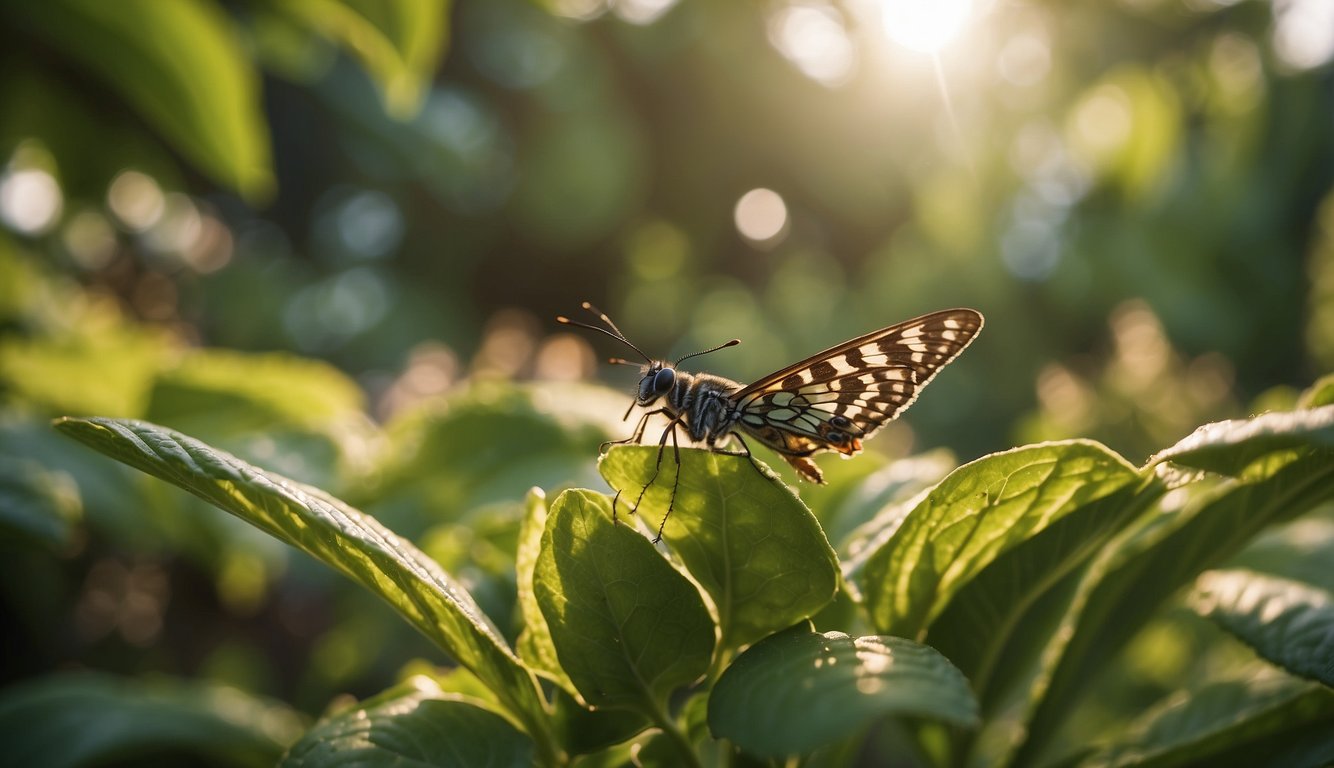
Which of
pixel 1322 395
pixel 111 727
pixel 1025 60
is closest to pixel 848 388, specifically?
pixel 1322 395

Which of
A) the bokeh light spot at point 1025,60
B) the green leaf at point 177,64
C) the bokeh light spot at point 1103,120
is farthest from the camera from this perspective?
the bokeh light spot at point 1025,60

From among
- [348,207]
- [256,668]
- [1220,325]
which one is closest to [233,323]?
[348,207]

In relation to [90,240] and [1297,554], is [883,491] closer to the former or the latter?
[1297,554]

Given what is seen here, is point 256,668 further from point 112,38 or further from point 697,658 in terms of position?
point 697,658

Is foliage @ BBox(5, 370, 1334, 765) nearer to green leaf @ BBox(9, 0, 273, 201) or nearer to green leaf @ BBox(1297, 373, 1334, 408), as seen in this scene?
green leaf @ BBox(1297, 373, 1334, 408)

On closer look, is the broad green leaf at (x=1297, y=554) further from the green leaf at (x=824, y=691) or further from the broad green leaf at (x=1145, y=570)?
the green leaf at (x=824, y=691)

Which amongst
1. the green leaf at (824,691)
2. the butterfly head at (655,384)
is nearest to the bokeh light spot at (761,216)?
the butterfly head at (655,384)

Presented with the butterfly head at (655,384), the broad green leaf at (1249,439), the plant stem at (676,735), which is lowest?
the plant stem at (676,735)
